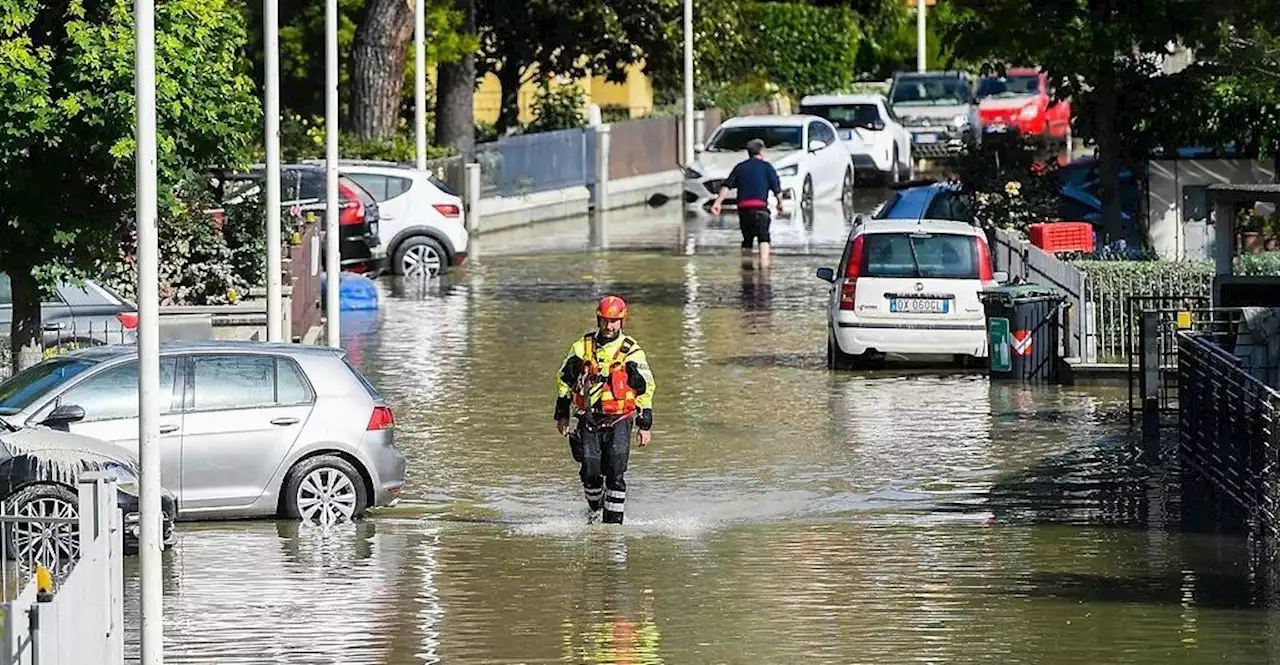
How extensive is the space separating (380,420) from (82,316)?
6.50m

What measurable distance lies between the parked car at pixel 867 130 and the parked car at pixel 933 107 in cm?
398

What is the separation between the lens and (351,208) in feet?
106

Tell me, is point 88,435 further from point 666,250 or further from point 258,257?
point 666,250

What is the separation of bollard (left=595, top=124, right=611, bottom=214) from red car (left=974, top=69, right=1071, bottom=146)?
1182 cm

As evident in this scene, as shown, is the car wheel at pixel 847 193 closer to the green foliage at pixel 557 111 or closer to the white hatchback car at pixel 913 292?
the green foliage at pixel 557 111

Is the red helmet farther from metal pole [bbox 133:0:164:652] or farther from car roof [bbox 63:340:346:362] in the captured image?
metal pole [bbox 133:0:164:652]

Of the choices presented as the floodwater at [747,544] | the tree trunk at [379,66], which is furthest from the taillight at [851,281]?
the tree trunk at [379,66]

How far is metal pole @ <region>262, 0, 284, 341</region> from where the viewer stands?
850 inches

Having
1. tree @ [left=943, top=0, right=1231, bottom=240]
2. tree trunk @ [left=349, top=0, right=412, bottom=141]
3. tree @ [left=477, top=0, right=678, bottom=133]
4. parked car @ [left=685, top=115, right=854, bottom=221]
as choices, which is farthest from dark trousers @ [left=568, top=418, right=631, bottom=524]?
tree @ [left=477, top=0, right=678, bottom=133]

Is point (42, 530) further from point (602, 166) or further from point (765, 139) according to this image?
point (602, 166)

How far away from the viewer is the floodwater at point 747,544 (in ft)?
42.2

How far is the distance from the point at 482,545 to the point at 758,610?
2749 millimetres

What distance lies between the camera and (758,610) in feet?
44.8

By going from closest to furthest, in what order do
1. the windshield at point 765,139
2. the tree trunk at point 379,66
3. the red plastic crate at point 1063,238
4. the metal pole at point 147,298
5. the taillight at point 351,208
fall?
1. the metal pole at point 147,298
2. the red plastic crate at point 1063,238
3. the taillight at point 351,208
4. the tree trunk at point 379,66
5. the windshield at point 765,139
